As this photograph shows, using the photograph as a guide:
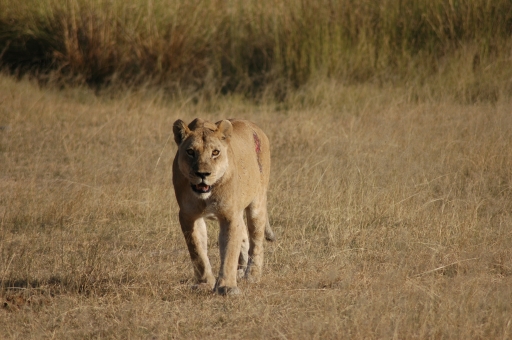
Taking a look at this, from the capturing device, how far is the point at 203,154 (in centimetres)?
456

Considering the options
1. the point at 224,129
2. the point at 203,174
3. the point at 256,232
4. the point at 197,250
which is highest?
the point at 224,129

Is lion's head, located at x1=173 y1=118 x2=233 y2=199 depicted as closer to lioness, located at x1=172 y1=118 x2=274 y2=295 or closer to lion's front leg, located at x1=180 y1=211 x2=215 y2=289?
lioness, located at x1=172 y1=118 x2=274 y2=295

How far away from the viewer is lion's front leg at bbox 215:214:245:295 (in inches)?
186

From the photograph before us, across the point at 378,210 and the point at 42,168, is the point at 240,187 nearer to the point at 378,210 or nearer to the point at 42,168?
the point at 378,210

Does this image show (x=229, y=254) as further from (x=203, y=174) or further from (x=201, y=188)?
(x=203, y=174)

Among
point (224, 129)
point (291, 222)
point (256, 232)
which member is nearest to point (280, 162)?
point (291, 222)

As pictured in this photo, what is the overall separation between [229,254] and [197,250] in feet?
0.76

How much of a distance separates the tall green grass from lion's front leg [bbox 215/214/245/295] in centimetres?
719

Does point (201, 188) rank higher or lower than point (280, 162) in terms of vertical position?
higher

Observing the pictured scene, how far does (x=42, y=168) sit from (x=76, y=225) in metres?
2.17

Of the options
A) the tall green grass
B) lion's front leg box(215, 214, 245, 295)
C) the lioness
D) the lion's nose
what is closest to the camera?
the lion's nose

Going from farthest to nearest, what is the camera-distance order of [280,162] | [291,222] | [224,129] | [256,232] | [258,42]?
[258,42] < [280,162] < [291,222] < [256,232] < [224,129]

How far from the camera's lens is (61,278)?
5.11m

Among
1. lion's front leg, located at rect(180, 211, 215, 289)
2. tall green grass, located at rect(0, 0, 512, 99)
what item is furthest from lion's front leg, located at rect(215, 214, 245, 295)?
tall green grass, located at rect(0, 0, 512, 99)
